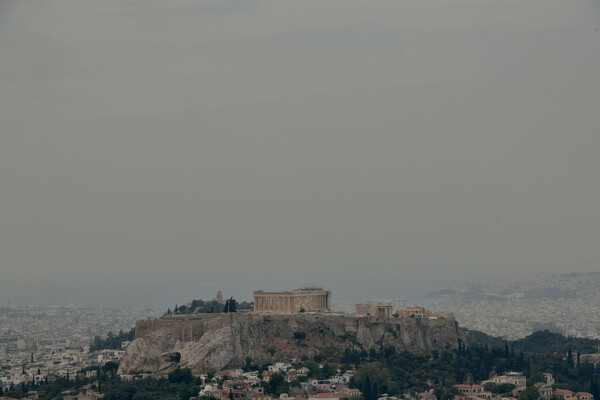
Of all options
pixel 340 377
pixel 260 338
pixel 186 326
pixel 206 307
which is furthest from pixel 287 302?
pixel 206 307

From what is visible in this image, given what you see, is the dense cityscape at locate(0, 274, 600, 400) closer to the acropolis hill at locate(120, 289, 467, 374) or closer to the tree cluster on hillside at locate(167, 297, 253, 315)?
the acropolis hill at locate(120, 289, 467, 374)

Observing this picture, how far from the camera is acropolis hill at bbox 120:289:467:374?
83.8 m

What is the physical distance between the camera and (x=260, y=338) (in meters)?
86.2

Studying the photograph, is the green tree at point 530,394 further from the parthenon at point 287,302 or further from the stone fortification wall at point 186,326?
the stone fortification wall at point 186,326

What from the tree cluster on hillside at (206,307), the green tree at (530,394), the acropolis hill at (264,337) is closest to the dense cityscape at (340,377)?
the green tree at (530,394)

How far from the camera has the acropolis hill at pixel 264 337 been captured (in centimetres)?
8381

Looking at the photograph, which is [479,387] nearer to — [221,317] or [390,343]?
[390,343]

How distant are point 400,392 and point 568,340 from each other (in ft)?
144

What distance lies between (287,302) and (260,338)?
6387 mm

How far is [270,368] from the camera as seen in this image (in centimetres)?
8356

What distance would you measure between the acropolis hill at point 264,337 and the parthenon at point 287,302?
0.62m

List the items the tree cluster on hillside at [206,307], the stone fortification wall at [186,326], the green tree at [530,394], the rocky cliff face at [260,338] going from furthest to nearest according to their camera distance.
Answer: the tree cluster on hillside at [206,307] → the stone fortification wall at [186,326] → the rocky cliff face at [260,338] → the green tree at [530,394]

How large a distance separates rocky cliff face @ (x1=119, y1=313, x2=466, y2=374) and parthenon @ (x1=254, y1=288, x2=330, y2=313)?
145 inches

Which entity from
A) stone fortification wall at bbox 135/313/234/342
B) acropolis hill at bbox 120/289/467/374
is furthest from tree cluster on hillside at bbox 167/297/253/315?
acropolis hill at bbox 120/289/467/374
